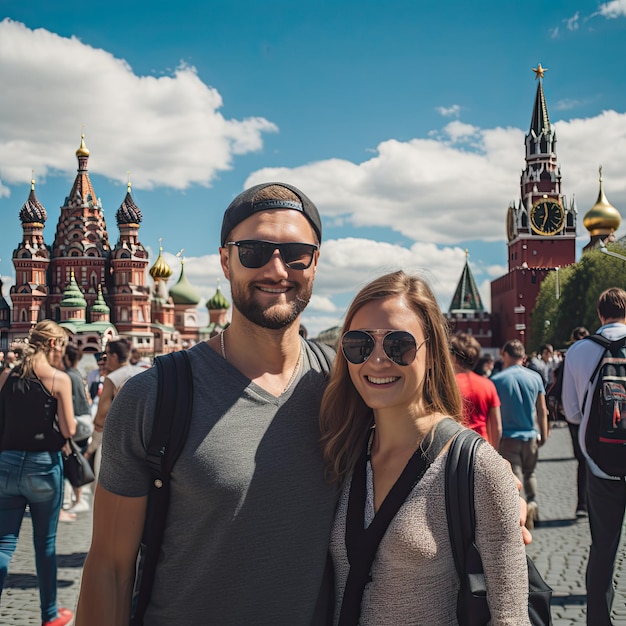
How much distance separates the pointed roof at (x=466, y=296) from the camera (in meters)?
75.1

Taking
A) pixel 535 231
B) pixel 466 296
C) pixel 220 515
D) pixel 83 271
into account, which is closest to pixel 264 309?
pixel 220 515

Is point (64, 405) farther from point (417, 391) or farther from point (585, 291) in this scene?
point (585, 291)

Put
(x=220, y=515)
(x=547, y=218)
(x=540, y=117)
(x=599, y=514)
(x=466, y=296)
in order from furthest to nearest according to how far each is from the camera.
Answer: (x=466, y=296)
(x=540, y=117)
(x=547, y=218)
(x=599, y=514)
(x=220, y=515)

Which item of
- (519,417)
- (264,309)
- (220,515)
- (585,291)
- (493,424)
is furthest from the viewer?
(585,291)

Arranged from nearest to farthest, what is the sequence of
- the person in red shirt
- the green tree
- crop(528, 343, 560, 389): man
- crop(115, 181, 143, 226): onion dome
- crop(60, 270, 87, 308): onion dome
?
1. the person in red shirt
2. crop(528, 343, 560, 389): man
3. the green tree
4. crop(60, 270, 87, 308): onion dome
5. crop(115, 181, 143, 226): onion dome

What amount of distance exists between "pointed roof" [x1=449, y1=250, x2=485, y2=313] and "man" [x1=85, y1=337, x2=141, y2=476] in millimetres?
68959

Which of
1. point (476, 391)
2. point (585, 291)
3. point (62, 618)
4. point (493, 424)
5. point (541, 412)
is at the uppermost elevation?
point (585, 291)

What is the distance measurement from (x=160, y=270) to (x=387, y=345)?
2815 inches

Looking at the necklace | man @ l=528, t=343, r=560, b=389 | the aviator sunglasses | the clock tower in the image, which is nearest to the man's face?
the necklace

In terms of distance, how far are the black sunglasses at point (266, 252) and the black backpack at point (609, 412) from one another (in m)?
2.46

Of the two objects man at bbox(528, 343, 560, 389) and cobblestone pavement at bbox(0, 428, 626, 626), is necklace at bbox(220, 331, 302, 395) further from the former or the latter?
man at bbox(528, 343, 560, 389)

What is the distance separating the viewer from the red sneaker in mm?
4405

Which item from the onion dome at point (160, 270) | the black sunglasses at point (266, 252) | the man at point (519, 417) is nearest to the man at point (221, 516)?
the black sunglasses at point (266, 252)

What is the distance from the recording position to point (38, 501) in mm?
4344
